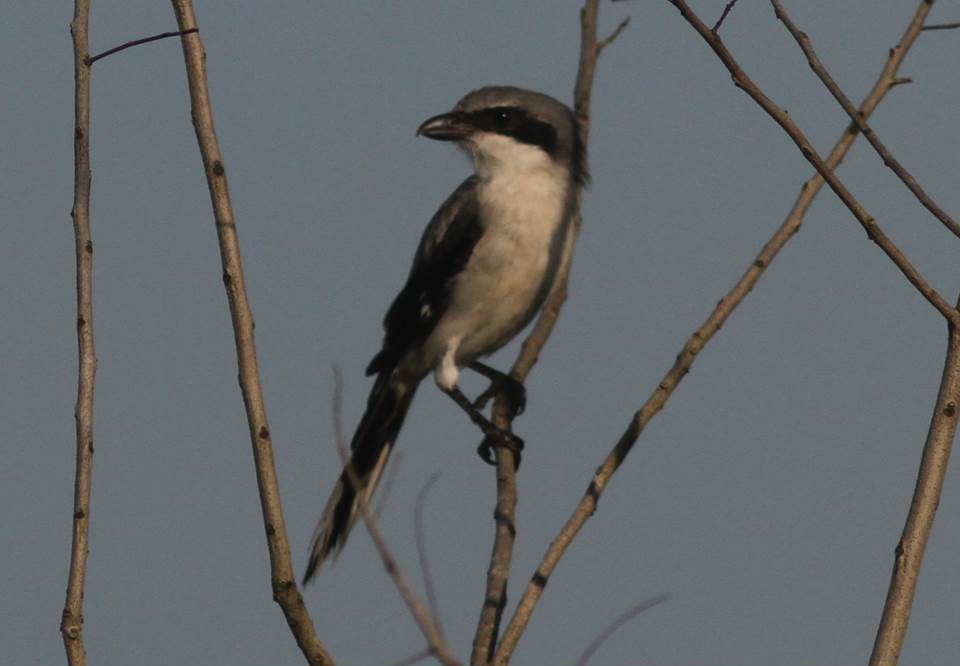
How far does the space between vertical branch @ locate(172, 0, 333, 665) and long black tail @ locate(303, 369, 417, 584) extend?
207 centimetres

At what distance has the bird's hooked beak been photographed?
6.61 metres

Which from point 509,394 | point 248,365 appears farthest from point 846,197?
point 509,394

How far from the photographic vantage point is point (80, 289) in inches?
150

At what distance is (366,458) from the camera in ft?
21.8

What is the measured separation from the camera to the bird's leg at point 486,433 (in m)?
5.79

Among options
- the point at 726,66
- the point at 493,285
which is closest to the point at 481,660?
the point at 726,66

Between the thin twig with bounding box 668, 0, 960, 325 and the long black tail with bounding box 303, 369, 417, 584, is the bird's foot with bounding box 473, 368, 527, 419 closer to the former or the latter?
the long black tail with bounding box 303, 369, 417, 584

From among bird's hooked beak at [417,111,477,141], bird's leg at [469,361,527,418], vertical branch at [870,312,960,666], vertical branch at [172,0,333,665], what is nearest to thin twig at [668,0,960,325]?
vertical branch at [870,312,960,666]

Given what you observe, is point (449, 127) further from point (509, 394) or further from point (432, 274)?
point (509, 394)

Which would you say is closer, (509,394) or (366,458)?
(509,394)

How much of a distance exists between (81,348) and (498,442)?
1.88 metres

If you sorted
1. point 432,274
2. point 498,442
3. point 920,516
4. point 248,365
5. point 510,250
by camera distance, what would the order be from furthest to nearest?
1. point 432,274
2. point 510,250
3. point 498,442
4. point 248,365
5. point 920,516

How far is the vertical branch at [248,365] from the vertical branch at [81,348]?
0.29m

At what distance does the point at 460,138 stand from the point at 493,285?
681 mm
